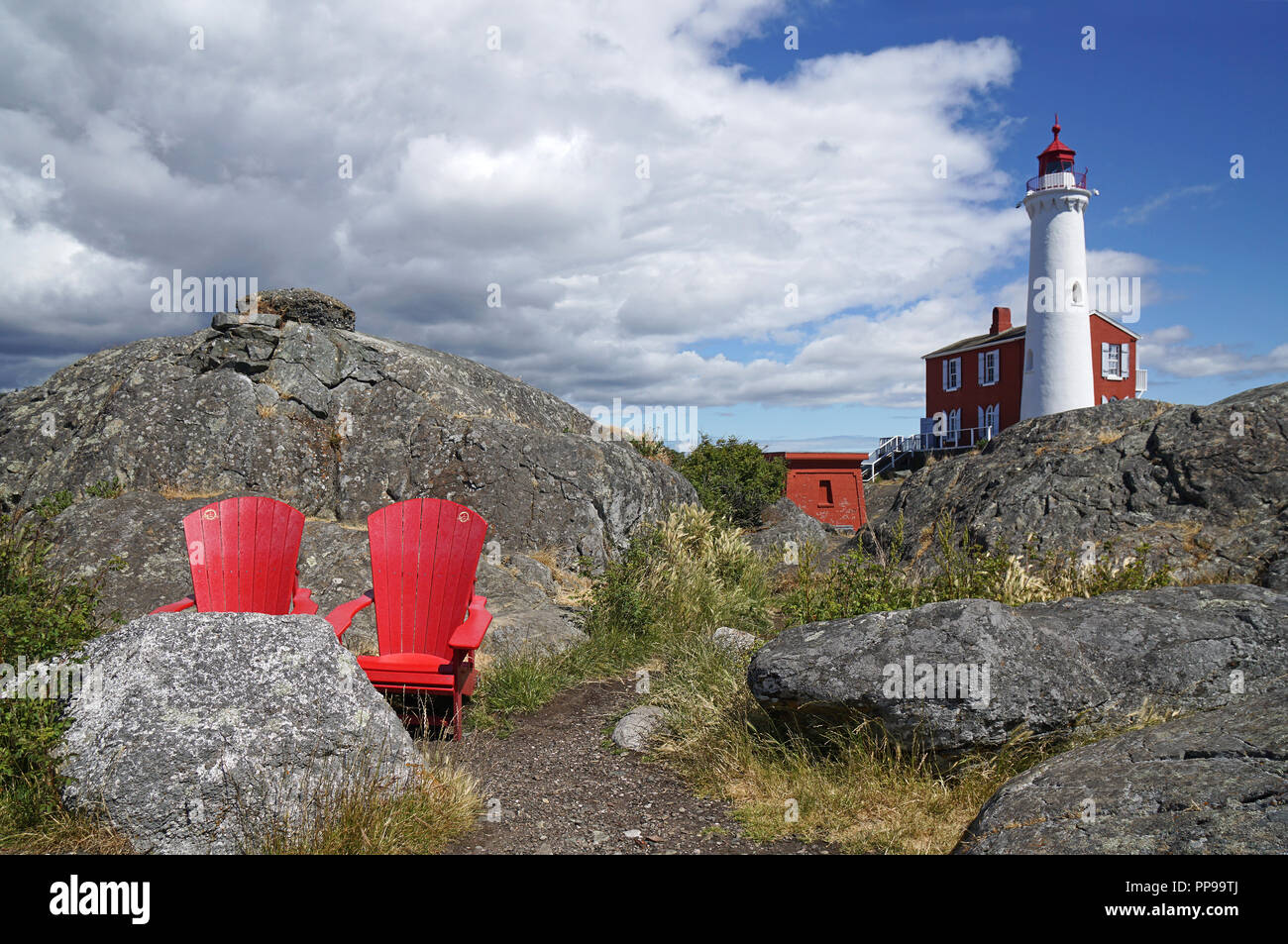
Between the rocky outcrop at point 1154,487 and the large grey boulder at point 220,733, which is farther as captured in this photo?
the rocky outcrop at point 1154,487

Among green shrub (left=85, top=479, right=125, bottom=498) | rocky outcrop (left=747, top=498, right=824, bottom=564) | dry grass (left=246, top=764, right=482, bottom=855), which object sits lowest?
dry grass (left=246, top=764, right=482, bottom=855)

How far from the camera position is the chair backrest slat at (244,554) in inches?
191

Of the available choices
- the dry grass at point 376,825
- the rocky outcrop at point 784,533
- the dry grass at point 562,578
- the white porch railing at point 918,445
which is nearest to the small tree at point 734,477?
the rocky outcrop at point 784,533

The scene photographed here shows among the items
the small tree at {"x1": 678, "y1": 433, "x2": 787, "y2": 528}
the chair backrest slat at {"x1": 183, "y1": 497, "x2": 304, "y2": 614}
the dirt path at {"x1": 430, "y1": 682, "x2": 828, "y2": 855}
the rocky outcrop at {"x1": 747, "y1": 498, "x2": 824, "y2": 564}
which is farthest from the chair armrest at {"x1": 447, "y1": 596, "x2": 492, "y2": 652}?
the small tree at {"x1": 678, "y1": 433, "x2": 787, "y2": 528}

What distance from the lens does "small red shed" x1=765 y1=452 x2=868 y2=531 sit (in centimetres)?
1582

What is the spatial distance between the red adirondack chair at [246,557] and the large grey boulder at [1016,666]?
324 centimetres

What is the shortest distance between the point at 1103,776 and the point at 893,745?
967 millimetres

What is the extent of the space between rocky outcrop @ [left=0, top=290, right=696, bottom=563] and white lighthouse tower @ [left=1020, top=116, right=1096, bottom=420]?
60.6ft

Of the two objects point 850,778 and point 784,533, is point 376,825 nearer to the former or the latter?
point 850,778

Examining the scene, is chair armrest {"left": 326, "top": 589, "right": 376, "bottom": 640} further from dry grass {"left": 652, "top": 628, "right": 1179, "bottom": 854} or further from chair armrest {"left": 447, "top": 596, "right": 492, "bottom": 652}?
dry grass {"left": 652, "top": 628, "right": 1179, "bottom": 854}

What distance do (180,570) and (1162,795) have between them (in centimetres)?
684

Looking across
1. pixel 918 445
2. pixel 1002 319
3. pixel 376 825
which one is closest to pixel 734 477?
pixel 376 825

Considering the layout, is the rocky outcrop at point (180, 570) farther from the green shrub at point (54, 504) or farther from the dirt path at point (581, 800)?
the dirt path at point (581, 800)
